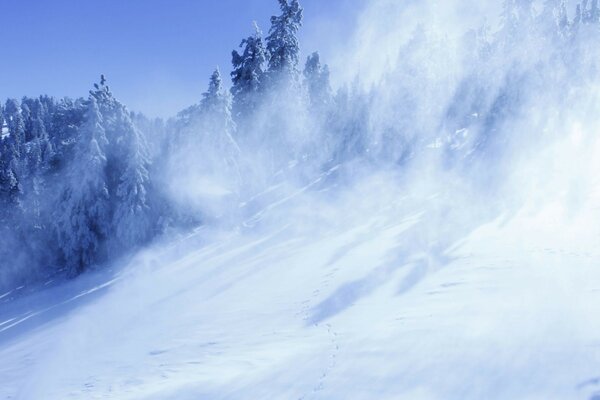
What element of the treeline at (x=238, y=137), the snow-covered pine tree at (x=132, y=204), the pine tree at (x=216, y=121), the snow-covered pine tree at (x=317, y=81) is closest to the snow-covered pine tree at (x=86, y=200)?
the treeline at (x=238, y=137)

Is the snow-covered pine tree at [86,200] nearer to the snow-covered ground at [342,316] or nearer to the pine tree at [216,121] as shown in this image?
the snow-covered ground at [342,316]

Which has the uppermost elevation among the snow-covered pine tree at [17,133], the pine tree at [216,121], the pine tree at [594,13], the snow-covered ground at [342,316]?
the snow-covered pine tree at [17,133]

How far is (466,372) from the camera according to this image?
8.04 metres

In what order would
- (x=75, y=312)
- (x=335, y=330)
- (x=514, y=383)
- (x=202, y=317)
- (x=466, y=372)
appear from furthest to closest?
(x=75, y=312), (x=202, y=317), (x=335, y=330), (x=466, y=372), (x=514, y=383)

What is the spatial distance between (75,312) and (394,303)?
19.1 m

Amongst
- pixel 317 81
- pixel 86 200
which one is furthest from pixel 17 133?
pixel 317 81

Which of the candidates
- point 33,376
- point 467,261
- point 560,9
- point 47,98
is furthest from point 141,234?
point 47,98

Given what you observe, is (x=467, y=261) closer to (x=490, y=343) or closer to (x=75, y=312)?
(x=490, y=343)

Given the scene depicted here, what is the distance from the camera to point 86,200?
29109mm

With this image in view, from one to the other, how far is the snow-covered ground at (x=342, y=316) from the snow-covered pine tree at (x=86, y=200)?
7.91 feet

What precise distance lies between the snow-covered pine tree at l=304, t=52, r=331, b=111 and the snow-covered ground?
20.5 metres

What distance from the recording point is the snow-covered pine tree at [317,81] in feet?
146

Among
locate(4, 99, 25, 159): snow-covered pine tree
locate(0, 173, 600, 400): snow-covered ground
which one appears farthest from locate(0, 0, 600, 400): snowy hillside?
locate(4, 99, 25, 159): snow-covered pine tree

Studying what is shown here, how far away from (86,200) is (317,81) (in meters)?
28.7
